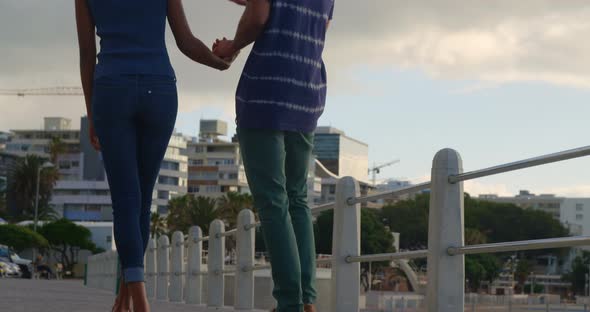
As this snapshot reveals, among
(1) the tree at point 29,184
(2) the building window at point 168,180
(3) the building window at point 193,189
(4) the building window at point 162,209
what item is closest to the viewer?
(1) the tree at point 29,184

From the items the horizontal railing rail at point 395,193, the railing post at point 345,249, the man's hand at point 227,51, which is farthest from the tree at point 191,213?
the man's hand at point 227,51

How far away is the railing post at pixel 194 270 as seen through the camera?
1182cm

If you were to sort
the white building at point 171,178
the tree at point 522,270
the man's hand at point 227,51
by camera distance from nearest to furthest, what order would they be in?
the man's hand at point 227,51, the tree at point 522,270, the white building at point 171,178

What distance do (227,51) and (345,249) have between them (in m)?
2.21

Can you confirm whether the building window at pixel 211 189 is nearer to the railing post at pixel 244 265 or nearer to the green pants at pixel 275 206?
the railing post at pixel 244 265

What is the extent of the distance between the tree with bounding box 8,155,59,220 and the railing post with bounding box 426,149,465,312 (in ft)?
372

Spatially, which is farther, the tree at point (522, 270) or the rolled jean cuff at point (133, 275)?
the tree at point (522, 270)

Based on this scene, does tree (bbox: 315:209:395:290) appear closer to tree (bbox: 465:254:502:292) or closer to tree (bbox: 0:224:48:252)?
tree (bbox: 465:254:502:292)

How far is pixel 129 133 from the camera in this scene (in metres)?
4.24

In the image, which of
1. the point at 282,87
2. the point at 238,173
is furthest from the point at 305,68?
the point at 238,173

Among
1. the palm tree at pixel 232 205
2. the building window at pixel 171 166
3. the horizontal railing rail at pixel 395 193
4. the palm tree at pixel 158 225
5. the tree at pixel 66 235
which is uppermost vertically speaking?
the building window at pixel 171 166

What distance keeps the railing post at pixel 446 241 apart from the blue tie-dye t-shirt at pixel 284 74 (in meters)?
0.80

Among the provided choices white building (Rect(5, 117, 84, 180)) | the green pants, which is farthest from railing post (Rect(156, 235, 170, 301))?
white building (Rect(5, 117, 84, 180))

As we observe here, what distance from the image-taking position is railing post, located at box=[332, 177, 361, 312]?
21.1 feet
